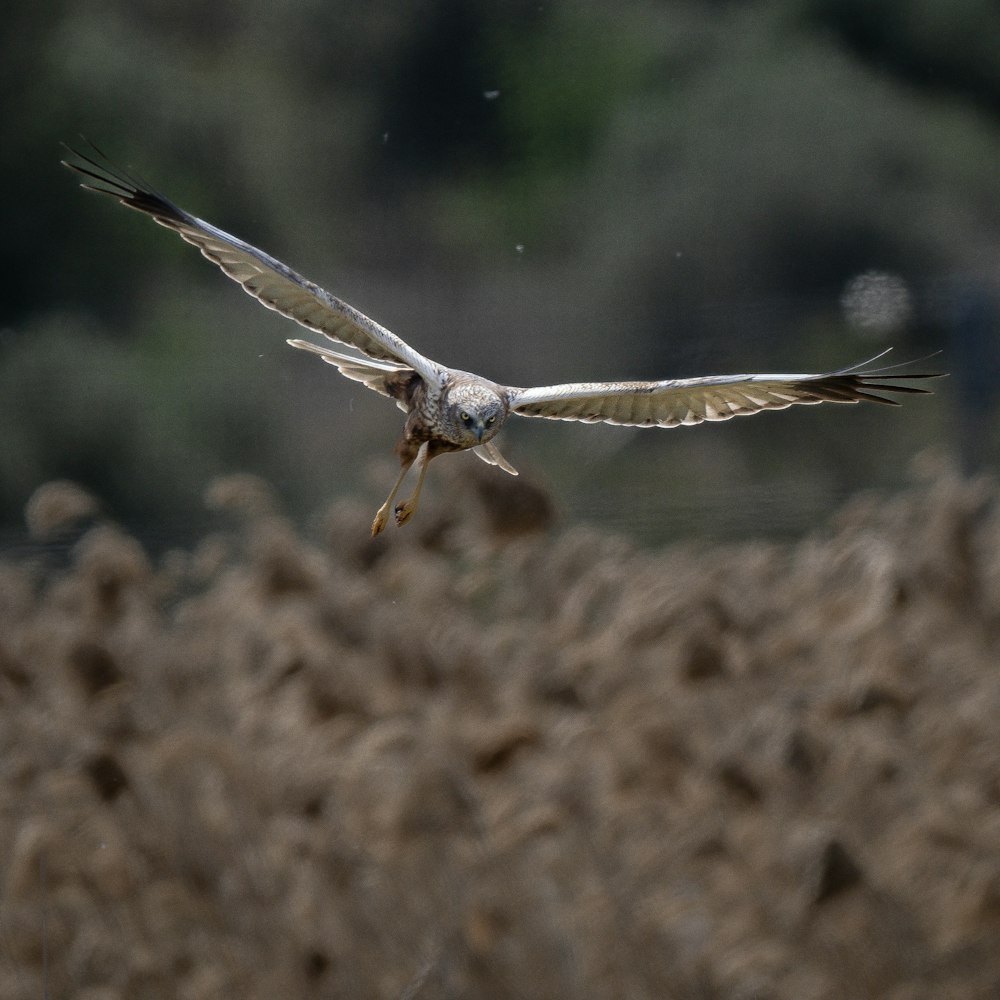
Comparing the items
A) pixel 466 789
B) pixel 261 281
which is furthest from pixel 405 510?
pixel 466 789

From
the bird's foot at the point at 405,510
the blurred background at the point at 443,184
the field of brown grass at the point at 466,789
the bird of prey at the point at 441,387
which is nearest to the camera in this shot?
the bird's foot at the point at 405,510

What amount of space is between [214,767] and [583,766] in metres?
0.85

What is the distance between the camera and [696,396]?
3.08m

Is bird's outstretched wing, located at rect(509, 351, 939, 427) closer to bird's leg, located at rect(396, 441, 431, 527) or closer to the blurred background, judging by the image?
bird's leg, located at rect(396, 441, 431, 527)

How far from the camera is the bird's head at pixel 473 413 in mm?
2703

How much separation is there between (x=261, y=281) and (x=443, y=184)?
Answer: 10872 mm

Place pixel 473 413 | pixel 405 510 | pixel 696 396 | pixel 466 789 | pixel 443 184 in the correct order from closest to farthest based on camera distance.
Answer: pixel 405 510 < pixel 473 413 < pixel 696 396 < pixel 466 789 < pixel 443 184

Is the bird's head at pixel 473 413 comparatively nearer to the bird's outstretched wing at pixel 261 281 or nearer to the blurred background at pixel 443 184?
the bird's outstretched wing at pixel 261 281

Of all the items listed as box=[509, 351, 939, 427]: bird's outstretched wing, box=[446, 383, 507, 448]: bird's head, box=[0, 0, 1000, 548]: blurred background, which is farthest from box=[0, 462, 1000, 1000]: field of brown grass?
box=[0, 0, 1000, 548]: blurred background

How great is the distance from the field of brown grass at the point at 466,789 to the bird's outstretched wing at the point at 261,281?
1.06 metres

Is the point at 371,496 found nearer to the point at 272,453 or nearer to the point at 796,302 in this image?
the point at 796,302

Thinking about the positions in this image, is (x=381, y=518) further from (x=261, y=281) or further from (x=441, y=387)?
(x=261, y=281)

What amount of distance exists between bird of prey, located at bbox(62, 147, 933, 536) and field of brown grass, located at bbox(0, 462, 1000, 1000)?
90cm

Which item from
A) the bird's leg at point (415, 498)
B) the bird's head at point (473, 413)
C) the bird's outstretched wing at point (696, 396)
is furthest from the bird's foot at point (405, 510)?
the bird's outstretched wing at point (696, 396)
